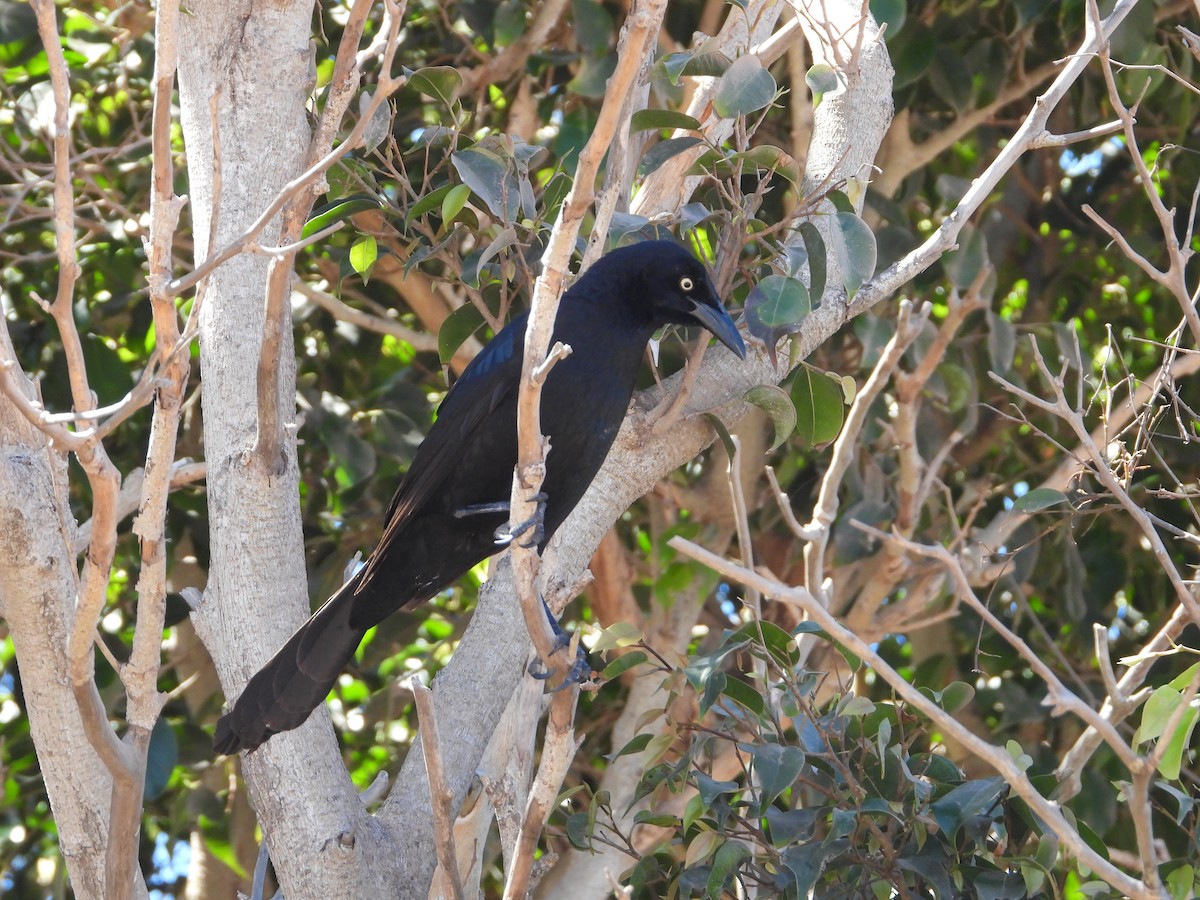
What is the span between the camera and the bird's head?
2.83 meters

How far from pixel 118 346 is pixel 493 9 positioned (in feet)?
5.90

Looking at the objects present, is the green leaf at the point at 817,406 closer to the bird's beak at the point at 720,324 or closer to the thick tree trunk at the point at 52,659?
the bird's beak at the point at 720,324

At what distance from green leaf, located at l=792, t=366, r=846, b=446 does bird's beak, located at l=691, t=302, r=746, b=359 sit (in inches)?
11.7

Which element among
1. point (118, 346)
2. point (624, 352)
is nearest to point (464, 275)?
point (624, 352)

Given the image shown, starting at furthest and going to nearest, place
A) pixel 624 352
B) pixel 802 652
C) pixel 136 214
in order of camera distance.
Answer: pixel 136 214 → pixel 802 652 → pixel 624 352

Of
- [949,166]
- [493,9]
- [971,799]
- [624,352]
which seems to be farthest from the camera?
[949,166]

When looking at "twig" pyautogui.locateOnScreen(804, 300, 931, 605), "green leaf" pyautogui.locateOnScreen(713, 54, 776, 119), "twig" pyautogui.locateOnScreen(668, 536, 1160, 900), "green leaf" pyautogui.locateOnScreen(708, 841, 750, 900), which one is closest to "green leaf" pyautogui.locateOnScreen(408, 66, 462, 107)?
"green leaf" pyautogui.locateOnScreen(713, 54, 776, 119)

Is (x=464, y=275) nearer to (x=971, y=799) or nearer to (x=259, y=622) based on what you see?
(x=259, y=622)

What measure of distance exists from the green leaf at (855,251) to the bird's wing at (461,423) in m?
0.71

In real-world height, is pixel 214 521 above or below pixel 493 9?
below

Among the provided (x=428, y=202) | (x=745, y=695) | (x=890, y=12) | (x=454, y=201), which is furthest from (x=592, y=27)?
(x=745, y=695)

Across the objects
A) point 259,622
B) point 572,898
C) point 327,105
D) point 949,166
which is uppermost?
point 327,105

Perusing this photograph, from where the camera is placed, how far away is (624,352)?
9.49ft

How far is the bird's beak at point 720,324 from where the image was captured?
2.80 m
